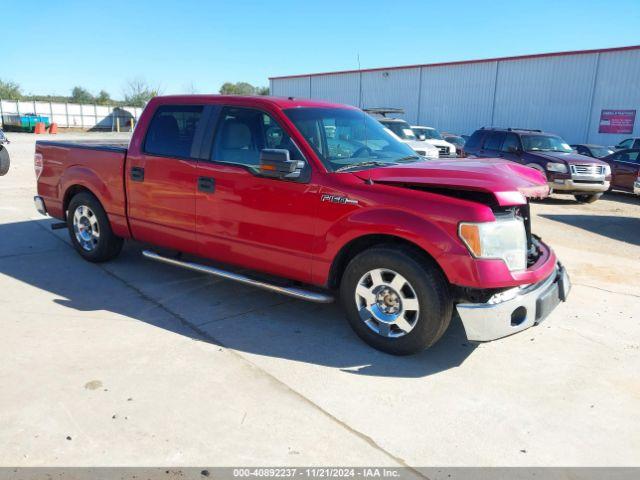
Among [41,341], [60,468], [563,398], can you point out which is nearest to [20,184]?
[41,341]

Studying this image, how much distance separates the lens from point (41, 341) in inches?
158

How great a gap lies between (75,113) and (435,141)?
43.5 m

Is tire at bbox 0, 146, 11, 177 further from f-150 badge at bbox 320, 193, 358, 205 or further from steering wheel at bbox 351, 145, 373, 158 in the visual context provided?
f-150 badge at bbox 320, 193, 358, 205

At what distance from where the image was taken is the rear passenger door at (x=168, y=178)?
491 cm

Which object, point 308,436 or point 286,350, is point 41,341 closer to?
point 286,350

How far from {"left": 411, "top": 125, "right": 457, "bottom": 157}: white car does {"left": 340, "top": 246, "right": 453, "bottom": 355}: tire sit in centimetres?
1316

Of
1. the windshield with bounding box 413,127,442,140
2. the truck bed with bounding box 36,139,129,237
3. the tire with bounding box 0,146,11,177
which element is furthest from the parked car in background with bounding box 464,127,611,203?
the tire with bounding box 0,146,11,177

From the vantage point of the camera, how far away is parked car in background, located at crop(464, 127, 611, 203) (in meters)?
12.4

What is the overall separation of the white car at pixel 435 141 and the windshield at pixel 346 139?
1188 cm

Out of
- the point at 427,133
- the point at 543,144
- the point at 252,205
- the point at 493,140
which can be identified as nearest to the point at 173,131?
the point at 252,205

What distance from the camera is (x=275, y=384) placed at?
3.52 meters

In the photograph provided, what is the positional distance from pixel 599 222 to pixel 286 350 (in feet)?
28.6

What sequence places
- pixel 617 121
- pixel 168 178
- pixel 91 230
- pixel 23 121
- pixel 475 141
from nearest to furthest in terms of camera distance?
pixel 168 178 < pixel 91 230 < pixel 475 141 < pixel 617 121 < pixel 23 121

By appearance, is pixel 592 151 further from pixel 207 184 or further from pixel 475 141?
pixel 207 184
